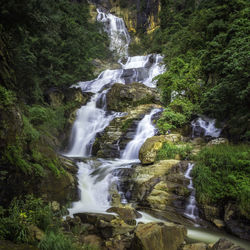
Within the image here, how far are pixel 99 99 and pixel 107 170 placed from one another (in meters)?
12.7

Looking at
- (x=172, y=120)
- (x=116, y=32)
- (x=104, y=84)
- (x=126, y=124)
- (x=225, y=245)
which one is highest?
(x=116, y=32)

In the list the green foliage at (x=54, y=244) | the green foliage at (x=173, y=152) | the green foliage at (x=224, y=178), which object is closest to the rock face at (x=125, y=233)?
the green foliage at (x=54, y=244)

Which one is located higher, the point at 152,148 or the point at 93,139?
the point at 93,139

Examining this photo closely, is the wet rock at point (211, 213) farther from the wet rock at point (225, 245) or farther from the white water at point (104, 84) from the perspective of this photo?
the white water at point (104, 84)

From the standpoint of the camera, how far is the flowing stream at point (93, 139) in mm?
A: 8148

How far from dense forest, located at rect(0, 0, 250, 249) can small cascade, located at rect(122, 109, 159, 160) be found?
1.45 metres

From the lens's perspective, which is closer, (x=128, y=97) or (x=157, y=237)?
(x=157, y=237)

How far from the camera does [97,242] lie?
497 cm

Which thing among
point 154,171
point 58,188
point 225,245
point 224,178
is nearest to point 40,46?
point 58,188

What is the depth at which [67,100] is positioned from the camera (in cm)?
2084

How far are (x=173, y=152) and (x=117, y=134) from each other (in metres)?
6.53

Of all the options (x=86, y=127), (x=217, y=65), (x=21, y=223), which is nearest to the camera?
(x=21, y=223)

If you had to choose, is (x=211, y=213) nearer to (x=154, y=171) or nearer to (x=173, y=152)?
(x=154, y=171)

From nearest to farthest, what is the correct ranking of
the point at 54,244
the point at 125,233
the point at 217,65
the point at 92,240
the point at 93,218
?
the point at 54,244, the point at 92,240, the point at 125,233, the point at 93,218, the point at 217,65
